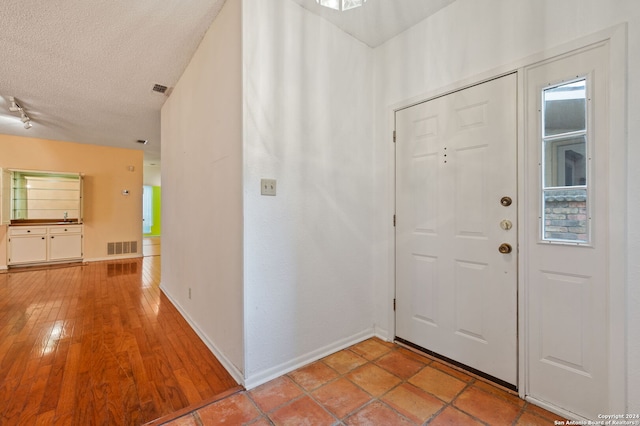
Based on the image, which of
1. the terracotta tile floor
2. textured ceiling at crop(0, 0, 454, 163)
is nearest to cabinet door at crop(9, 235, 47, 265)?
textured ceiling at crop(0, 0, 454, 163)

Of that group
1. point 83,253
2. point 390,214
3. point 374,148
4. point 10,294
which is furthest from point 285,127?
point 83,253

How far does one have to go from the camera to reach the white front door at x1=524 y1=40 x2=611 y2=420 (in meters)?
1.47

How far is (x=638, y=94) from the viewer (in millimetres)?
1365

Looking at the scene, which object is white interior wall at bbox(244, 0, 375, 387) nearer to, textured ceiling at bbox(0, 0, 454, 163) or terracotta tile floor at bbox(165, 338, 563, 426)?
terracotta tile floor at bbox(165, 338, 563, 426)

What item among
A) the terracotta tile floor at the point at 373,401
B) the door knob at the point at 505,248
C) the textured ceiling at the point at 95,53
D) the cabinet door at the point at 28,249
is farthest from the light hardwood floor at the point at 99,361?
the textured ceiling at the point at 95,53

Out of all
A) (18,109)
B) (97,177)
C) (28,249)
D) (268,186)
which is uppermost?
(18,109)

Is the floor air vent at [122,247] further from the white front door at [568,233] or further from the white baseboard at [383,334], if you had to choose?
the white front door at [568,233]

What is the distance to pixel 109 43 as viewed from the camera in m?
2.60

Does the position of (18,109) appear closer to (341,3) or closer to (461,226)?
(341,3)

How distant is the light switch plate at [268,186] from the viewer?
191 cm

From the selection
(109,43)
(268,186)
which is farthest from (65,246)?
(268,186)

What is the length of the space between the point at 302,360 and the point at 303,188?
4.34 feet

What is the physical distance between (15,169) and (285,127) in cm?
680

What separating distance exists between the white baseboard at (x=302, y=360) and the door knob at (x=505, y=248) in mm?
1366
